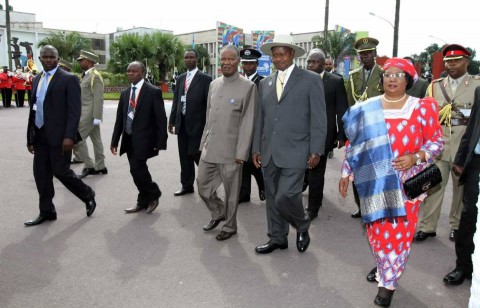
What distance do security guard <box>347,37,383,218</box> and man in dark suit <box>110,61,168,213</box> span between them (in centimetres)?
253

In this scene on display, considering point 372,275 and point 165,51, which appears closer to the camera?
point 372,275

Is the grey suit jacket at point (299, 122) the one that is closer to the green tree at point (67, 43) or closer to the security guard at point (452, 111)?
the security guard at point (452, 111)

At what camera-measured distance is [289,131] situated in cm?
434

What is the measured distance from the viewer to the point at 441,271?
163 inches

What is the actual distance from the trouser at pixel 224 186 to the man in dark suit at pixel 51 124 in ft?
5.19

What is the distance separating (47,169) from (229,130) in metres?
2.28

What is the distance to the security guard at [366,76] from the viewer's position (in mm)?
5762

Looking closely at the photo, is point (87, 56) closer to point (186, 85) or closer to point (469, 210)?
point (186, 85)

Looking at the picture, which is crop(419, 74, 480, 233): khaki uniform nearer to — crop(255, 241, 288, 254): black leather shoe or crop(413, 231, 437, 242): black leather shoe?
crop(413, 231, 437, 242): black leather shoe

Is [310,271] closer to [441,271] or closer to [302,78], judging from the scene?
[441,271]

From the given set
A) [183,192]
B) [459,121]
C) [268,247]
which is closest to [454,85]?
[459,121]

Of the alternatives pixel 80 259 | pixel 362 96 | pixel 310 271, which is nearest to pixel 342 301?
pixel 310 271

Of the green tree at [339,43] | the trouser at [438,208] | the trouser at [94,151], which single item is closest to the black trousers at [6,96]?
the trouser at [94,151]

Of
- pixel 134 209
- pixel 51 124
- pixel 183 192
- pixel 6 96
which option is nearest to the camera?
pixel 51 124
